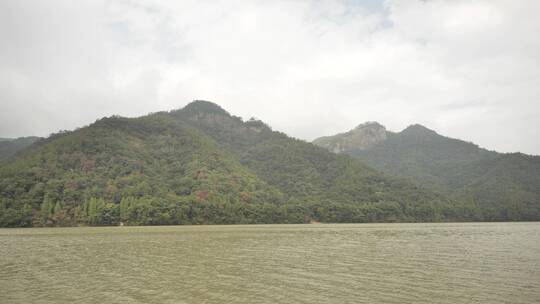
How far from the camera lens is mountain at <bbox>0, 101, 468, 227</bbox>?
105125mm

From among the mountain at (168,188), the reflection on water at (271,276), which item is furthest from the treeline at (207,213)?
the reflection on water at (271,276)

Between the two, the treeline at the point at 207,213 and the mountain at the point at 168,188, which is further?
the mountain at the point at 168,188

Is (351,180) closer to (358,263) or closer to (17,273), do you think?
(358,263)

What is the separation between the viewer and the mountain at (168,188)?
345 feet

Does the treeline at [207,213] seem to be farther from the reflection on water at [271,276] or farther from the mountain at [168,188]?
the reflection on water at [271,276]

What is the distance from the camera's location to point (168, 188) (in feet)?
439

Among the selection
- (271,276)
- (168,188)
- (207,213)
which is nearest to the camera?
(271,276)

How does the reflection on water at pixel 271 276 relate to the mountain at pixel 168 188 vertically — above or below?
below

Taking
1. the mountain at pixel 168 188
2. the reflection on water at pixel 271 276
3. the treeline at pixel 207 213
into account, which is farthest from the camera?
the mountain at pixel 168 188

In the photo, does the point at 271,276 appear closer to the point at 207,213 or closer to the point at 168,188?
the point at 207,213

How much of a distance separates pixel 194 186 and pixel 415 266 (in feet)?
367

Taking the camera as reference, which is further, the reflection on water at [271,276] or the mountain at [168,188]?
the mountain at [168,188]

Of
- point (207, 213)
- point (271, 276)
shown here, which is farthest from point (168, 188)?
point (271, 276)

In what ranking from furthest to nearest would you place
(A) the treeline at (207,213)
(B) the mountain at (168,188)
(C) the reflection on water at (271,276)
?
(B) the mountain at (168,188), (A) the treeline at (207,213), (C) the reflection on water at (271,276)
